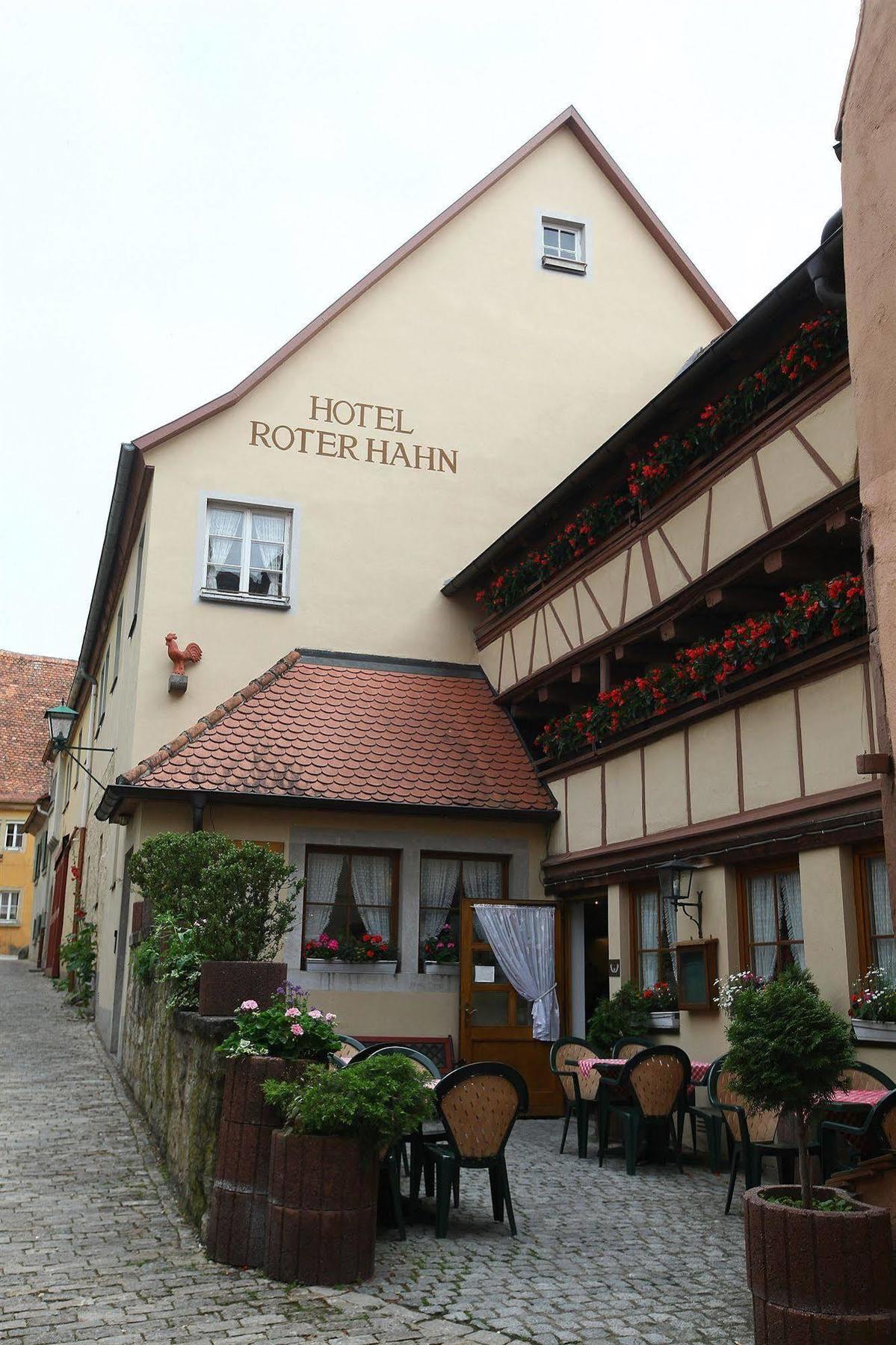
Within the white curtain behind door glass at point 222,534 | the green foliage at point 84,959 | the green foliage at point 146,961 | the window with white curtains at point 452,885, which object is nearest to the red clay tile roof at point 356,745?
the window with white curtains at point 452,885

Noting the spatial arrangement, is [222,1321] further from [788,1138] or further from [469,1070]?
[788,1138]

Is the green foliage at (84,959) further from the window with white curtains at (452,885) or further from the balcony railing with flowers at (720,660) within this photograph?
the balcony railing with flowers at (720,660)

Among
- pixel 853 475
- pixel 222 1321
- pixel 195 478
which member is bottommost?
pixel 222 1321

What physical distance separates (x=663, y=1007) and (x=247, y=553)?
7063mm

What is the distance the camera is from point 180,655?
13.6m

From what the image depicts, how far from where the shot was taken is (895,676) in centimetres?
524

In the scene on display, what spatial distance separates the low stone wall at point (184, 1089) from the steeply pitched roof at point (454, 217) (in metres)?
7.06

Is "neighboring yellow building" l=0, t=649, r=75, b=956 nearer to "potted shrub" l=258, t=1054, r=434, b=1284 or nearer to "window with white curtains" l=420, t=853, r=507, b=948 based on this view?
"window with white curtains" l=420, t=853, r=507, b=948

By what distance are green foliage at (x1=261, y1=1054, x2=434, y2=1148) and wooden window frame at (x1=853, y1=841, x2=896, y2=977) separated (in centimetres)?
352

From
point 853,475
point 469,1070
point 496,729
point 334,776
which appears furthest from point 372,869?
point 853,475

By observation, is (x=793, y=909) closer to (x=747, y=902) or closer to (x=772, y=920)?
(x=772, y=920)

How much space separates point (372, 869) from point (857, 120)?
29.2 feet

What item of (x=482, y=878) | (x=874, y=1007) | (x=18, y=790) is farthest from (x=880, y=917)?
(x=18, y=790)

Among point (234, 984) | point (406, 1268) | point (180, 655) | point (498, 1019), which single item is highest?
point (180, 655)
